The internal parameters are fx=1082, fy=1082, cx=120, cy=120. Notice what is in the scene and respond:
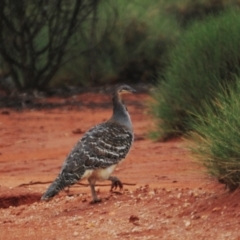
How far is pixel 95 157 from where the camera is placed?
10117 mm

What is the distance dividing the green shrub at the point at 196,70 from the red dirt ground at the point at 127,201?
474mm

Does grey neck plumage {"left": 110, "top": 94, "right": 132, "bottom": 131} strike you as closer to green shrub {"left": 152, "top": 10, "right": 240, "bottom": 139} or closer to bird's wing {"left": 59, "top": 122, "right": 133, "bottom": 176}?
bird's wing {"left": 59, "top": 122, "right": 133, "bottom": 176}

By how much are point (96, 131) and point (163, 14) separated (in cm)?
2144

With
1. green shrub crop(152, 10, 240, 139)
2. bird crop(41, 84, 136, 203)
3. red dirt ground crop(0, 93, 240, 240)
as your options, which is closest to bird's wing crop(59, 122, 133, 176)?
bird crop(41, 84, 136, 203)

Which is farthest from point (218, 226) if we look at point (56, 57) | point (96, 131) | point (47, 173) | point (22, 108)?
point (56, 57)

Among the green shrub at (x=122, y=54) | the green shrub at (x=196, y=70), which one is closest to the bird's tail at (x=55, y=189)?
the green shrub at (x=196, y=70)

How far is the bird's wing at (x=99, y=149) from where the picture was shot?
10.0 meters

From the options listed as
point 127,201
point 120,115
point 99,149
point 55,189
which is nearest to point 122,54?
point 120,115

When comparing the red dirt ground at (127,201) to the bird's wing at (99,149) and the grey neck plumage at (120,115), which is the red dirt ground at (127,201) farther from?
the grey neck plumage at (120,115)

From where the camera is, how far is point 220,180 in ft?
29.3

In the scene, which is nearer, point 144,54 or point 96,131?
point 96,131

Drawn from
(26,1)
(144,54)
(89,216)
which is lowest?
(144,54)

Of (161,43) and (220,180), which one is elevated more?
(220,180)

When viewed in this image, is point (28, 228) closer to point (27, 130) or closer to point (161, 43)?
point (27, 130)
